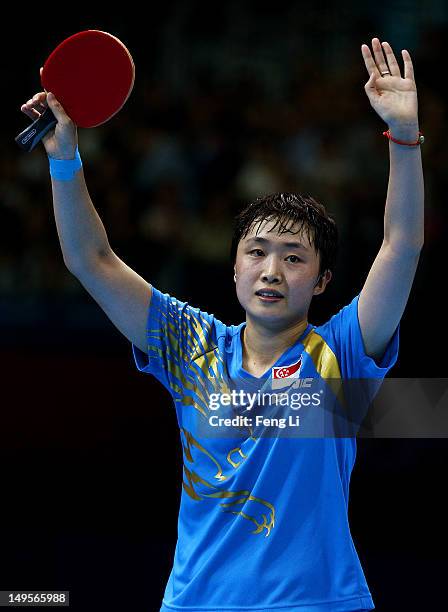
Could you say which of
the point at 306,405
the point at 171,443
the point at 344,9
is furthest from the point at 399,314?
the point at 344,9

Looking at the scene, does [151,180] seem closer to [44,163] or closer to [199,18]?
[44,163]

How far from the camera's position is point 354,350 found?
3096 millimetres

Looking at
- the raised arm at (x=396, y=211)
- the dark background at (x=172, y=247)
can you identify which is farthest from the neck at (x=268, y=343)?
the dark background at (x=172, y=247)

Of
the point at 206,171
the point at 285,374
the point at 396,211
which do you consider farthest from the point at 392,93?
the point at 206,171

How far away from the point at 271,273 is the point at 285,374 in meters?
0.30

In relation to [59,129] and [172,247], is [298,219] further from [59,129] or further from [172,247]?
[172,247]

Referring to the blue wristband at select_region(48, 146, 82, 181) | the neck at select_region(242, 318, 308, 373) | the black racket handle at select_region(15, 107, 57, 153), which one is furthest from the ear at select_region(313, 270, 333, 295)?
the black racket handle at select_region(15, 107, 57, 153)

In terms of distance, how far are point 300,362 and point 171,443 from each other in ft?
9.07

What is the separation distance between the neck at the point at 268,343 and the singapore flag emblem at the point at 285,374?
0.16ft

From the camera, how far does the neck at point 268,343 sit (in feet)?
10.6

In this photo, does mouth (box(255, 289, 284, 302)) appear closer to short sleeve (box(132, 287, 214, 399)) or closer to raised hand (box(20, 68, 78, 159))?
short sleeve (box(132, 287, 214, 399))

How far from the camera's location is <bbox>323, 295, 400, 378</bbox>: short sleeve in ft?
10.0

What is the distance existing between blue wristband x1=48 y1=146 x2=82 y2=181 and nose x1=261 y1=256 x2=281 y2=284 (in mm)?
631

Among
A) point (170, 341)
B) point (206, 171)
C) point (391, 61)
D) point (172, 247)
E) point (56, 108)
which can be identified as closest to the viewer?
point (391, 61)
